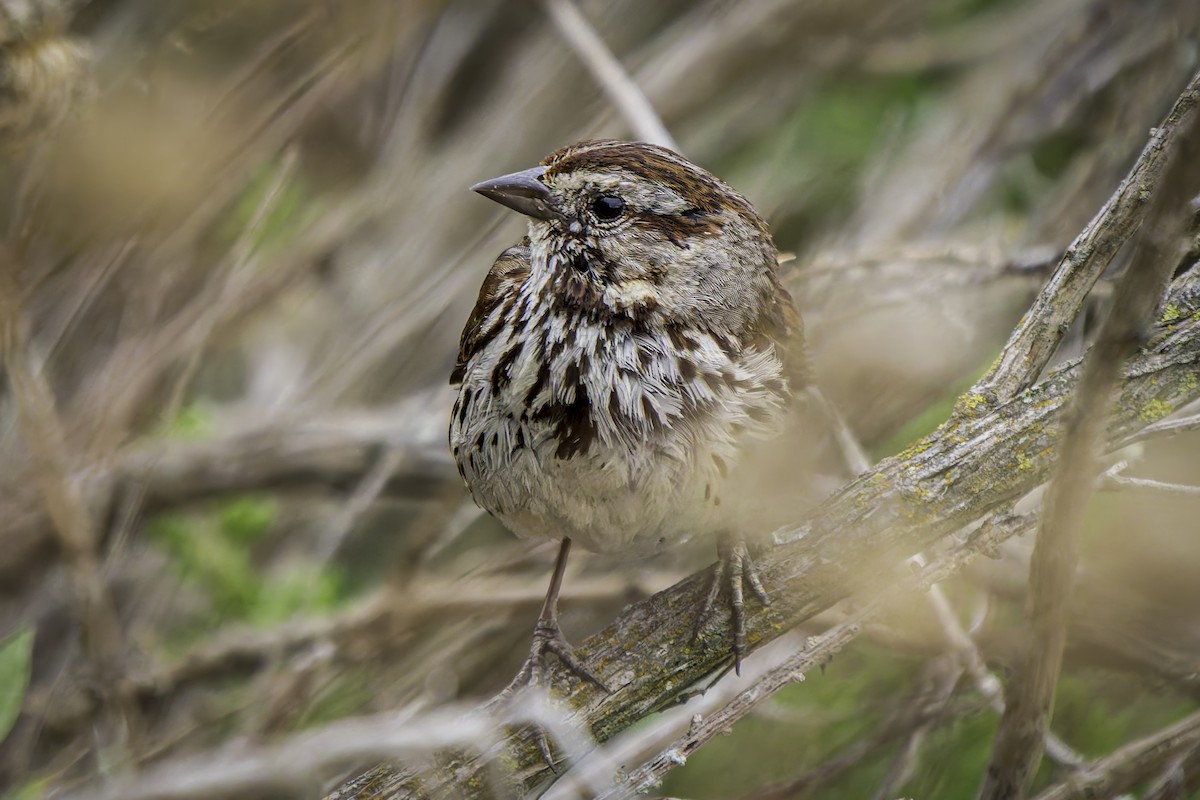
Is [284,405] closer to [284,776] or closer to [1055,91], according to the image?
[284,776]

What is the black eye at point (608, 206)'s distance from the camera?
2947mm

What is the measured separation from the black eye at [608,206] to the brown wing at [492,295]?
0.27 m

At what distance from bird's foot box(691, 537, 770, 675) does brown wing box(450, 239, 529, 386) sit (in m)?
0.81

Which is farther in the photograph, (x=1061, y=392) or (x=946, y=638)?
(x=946, y=638)

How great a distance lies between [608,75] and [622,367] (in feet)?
5.35

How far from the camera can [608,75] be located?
4.09 m

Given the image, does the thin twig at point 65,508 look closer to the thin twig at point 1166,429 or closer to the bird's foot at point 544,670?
the bird's foot at point 544,670

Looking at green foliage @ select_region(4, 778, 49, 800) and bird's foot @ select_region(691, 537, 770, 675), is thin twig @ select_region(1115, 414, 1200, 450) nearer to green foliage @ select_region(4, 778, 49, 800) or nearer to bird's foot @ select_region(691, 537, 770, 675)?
bird's foot @ select_region(691, 537, 770, 675)

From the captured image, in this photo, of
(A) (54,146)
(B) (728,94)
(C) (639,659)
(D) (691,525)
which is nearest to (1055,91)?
(B) (728,94)

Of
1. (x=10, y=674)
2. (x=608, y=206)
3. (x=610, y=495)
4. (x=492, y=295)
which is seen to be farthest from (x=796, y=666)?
Result: (x=10, y=674)

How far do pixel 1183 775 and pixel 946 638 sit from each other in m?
0.79

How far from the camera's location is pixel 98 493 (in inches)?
167

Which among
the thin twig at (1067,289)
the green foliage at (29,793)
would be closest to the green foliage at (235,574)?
the green foliage at (29,793)

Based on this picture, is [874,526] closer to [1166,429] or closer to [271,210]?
[1166,429]
